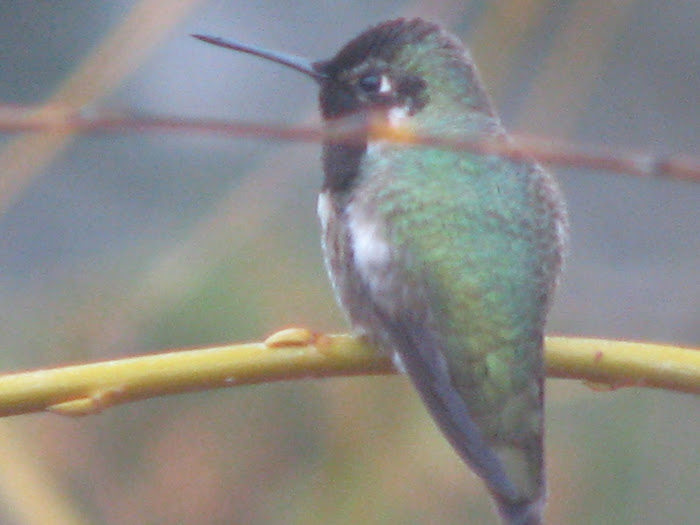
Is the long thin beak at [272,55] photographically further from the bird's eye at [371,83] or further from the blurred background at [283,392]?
the blurred background at [283,392]

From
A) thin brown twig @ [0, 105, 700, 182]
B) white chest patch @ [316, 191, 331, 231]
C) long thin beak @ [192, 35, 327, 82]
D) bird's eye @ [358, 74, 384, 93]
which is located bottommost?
white chest patch @ [316, 191, 331, 231]

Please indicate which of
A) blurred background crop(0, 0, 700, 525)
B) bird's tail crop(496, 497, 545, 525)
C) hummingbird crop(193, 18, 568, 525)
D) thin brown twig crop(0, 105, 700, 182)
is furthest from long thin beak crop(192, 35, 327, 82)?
thin brown twig crop(0, 105, 700, 182)

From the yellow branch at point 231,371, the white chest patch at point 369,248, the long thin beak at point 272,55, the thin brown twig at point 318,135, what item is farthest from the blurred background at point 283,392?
the thin brown twig at point 318,135

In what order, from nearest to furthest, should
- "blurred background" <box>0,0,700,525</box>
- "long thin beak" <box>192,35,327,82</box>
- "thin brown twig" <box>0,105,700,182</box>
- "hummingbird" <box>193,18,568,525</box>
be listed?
1. "thin brown twig" <box>0,105,700,182</box>
2. "long thin beak" <box>192,35,327,82</box>
3. "hummingbird" <box>193,18,568,525</box>
4. "blurred background" <box>0,0,700,525</box>

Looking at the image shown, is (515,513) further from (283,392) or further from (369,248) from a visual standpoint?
(283,392)

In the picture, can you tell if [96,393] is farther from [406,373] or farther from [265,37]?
[265,37]

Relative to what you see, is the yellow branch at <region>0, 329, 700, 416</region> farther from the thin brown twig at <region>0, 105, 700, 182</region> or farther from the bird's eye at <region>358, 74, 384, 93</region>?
the bird's eye at <region>358, 74, 384, 93</region>
